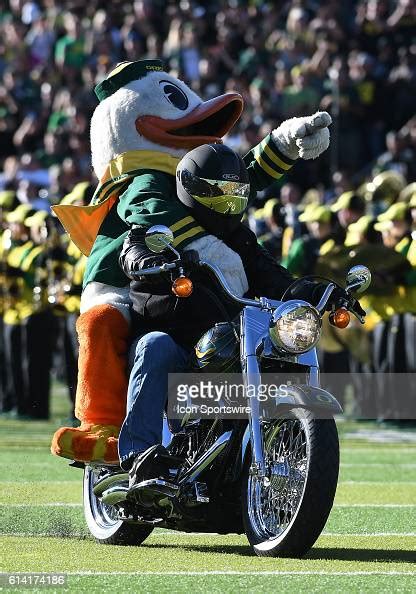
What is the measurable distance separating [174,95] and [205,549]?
8.26 feet

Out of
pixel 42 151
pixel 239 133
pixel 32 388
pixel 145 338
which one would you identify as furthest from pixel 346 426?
pixel 42 151

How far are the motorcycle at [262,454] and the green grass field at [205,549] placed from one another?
0.17 m

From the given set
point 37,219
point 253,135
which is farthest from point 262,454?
point 253,135

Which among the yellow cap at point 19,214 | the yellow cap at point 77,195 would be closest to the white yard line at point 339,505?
the yellow cap at point 77,195

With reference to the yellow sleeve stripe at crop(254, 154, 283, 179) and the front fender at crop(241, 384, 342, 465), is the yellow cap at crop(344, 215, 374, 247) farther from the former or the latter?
the front fender at crop(241, 384, 342, 465)

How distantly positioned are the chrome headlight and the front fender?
0.16 metres

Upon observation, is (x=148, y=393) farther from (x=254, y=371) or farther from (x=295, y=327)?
(x=295, y=327)

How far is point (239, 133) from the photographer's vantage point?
21.4m

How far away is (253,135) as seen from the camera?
20672 millimetres

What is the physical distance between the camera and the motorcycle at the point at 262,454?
21.4 ft

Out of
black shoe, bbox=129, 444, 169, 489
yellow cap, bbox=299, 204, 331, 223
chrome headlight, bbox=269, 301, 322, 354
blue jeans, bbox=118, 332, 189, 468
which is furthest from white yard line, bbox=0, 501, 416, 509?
yellow cap, bbox=299, 204, 331, 223

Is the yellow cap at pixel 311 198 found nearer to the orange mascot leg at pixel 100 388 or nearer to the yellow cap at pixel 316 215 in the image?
the yellow cap at pixel 316 215

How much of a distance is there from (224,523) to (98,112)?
260 cm

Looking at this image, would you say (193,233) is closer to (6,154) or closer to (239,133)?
(239,133)
